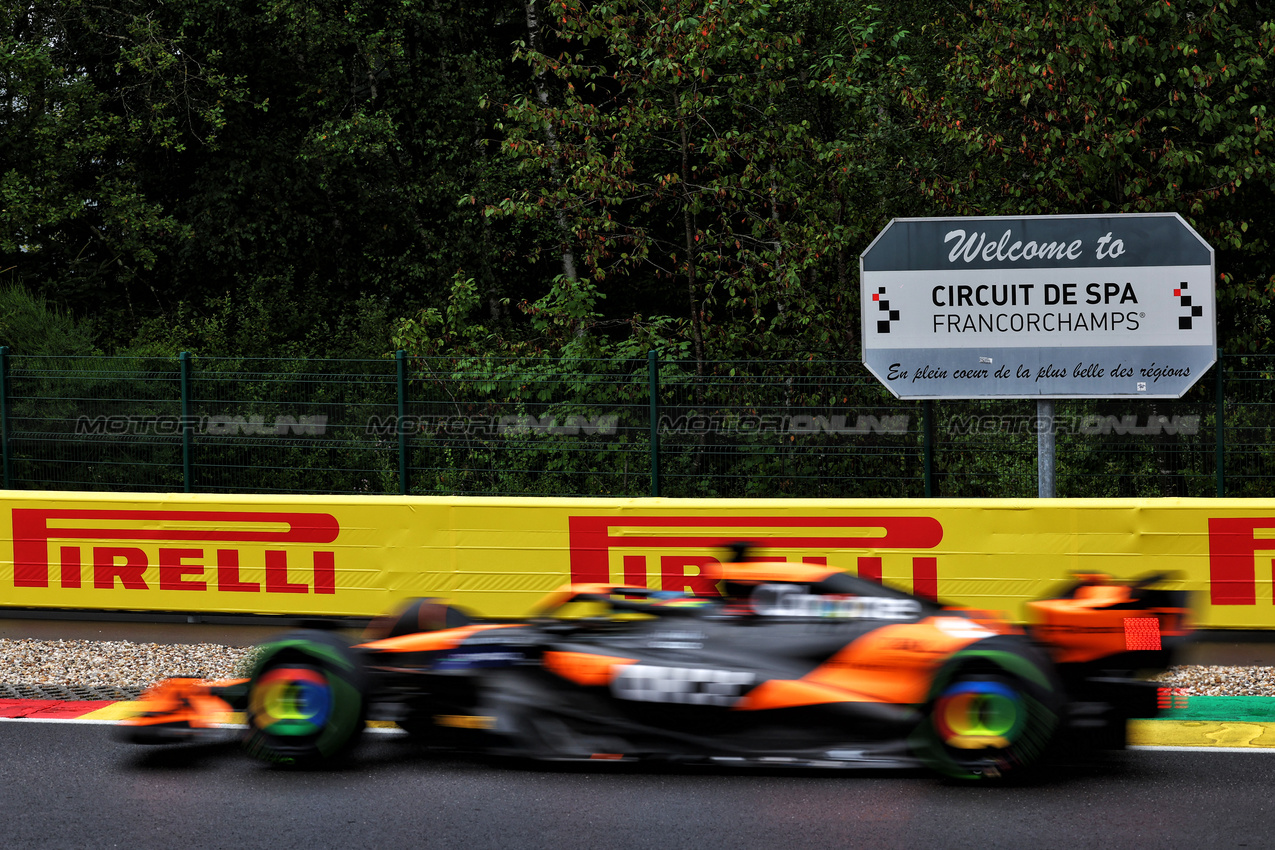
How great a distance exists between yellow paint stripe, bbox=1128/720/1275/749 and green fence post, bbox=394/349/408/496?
642cm

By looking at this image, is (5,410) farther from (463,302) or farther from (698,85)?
(698,85)

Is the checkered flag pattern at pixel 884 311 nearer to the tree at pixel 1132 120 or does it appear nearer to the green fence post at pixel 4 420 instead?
the tree at pixel 1132 120

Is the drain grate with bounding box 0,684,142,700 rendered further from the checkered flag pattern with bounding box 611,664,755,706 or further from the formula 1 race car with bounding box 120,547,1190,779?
the checkered flag pattern with bounding box 611,664,755,706

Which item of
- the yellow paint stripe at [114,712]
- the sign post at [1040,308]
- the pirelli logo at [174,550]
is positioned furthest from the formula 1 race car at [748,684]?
the sign post at [1040,308]

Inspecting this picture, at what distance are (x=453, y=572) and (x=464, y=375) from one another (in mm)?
3341

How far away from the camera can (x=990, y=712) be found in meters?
5.59

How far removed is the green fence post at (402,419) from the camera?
37.4 feet

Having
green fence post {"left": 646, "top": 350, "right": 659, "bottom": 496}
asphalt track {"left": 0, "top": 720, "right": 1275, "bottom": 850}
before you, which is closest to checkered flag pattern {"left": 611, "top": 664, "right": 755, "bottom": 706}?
asphalt track {"left": 0, "top": 720, "right": 1275, "bottom": 850}

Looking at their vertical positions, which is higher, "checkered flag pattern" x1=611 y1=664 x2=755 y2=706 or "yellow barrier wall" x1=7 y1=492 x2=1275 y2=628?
"yellow barrier wall" x1=7 y1=492 x2=1275 y2=628

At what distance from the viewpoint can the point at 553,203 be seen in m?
14.1

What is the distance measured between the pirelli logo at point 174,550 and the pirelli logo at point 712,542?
6.01 ft

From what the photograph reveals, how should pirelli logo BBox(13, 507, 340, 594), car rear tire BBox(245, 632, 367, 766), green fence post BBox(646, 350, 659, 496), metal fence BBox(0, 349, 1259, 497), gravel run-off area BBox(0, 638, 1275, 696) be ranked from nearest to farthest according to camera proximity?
car rear tire BBox(245, 632, 367, 766), gravel run-off area BBox(0, 638, 1275, 696), pirelli logo BBox(13, 507, 340, 594), green fence post BBox(646, 350, 659, 496), metal fence BBox(0, 349, 1259, 497)

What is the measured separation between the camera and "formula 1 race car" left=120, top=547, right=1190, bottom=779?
222 inches

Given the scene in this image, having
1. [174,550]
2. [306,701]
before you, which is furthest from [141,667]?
[306,701]
